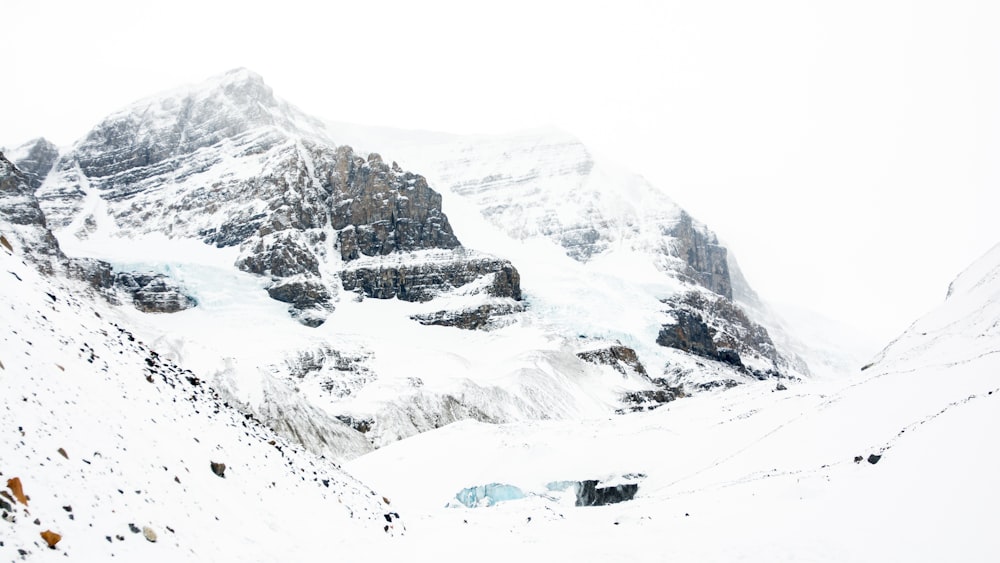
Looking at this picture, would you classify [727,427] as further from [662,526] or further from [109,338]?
[109,338]

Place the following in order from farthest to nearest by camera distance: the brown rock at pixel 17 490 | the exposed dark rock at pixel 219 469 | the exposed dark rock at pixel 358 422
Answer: the exposed dark rock at pixel 358 422 → the exposed dark rock at pixel 219 469 → the brown rock at pixel 17 490

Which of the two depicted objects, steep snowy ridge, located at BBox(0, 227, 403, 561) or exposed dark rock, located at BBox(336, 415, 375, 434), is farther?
exposed dark rock, located at BBox(336, 415, 375, 434)

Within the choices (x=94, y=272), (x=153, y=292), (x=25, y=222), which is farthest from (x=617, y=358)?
(x=25, y=222)

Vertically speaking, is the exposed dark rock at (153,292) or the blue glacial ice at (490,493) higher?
the blue glacial ice at (490,493)

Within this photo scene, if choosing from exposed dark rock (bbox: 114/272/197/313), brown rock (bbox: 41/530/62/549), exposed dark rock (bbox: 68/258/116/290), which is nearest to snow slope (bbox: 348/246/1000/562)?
brown rock (bbox: 41/530/62/549)

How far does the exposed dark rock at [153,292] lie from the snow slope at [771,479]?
13949cm

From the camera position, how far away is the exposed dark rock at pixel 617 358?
181 m

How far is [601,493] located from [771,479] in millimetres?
20867

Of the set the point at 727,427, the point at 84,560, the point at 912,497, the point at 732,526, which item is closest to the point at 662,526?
the point at 732,526

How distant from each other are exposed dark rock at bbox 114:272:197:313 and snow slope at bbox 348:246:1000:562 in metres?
139

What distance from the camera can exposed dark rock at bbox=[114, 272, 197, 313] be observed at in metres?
174

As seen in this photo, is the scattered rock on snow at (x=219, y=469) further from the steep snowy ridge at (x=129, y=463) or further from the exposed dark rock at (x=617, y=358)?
the exposed dark rock at (x=617, y=358)

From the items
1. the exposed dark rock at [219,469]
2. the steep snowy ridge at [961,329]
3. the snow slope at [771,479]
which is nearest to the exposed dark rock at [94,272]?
the snow slope at [771,479]

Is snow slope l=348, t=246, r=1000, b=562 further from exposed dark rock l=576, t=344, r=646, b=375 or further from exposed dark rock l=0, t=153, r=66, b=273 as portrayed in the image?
exposed dark rock l=0, t=153, r=66, b=273
